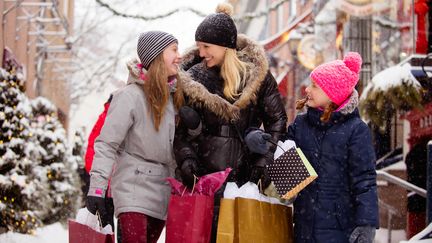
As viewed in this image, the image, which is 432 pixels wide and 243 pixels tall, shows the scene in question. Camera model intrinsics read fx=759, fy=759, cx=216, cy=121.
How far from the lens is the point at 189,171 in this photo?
4758 millimetres

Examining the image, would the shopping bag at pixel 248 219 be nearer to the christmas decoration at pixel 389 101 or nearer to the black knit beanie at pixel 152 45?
the black knit beanie at pixel 152 45

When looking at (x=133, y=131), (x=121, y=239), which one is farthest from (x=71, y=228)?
(x=133, y=131)

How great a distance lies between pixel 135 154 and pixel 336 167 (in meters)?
1.30

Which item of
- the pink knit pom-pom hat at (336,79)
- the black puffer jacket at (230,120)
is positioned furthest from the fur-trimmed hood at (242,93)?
the pink knit pom-pom hat at (336,79)

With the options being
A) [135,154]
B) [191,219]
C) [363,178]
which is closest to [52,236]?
[135,154]

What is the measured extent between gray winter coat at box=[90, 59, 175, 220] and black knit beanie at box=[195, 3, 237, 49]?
1.71 ft

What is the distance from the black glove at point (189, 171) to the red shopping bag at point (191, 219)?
0.64 feet

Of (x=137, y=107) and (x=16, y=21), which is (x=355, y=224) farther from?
(x=16, y=21)

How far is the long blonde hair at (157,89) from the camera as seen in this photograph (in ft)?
16.2

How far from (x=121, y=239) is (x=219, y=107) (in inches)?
42.8

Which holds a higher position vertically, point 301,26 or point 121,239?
point 121,239

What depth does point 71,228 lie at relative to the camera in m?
4.81

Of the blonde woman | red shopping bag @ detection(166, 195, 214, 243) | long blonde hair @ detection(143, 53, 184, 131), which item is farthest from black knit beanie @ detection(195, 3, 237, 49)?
red shopping bag @ detection(166, 195, 214, 243)

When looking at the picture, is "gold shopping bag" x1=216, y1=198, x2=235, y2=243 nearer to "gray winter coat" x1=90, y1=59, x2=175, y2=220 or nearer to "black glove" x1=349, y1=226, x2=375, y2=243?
"gray winter coat" x1=90, y1=59, x2=175, y2=220
